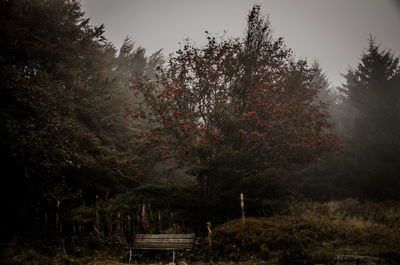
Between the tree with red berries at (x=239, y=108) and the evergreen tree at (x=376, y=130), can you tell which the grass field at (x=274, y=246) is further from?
the evergreen tree at (x=376, y=130)

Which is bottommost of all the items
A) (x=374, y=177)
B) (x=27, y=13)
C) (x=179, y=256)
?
(x=179, y=256)

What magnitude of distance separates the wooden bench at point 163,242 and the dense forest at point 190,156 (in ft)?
1.58

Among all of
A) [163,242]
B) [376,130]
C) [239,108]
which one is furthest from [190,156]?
[376,130]

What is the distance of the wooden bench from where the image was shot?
5461 millimetres

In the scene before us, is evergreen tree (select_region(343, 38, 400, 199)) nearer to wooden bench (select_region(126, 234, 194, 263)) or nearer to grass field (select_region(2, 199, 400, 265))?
grass field (select_region(2, 199, 400, 265))

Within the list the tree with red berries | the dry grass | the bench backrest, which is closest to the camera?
the dry grass

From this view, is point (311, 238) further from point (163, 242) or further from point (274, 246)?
point (163, 242)

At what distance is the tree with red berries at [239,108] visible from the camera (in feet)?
27.2

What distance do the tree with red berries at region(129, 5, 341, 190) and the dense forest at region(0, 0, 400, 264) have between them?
0.06m

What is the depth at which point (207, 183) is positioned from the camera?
26.8 feet

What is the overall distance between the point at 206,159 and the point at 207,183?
125 cm

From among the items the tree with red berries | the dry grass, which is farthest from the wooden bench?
the tree with red berries

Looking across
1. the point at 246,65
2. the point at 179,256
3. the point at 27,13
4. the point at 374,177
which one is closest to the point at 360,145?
the point at 374,177

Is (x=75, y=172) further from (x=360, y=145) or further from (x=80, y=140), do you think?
(x=360, y=145)
